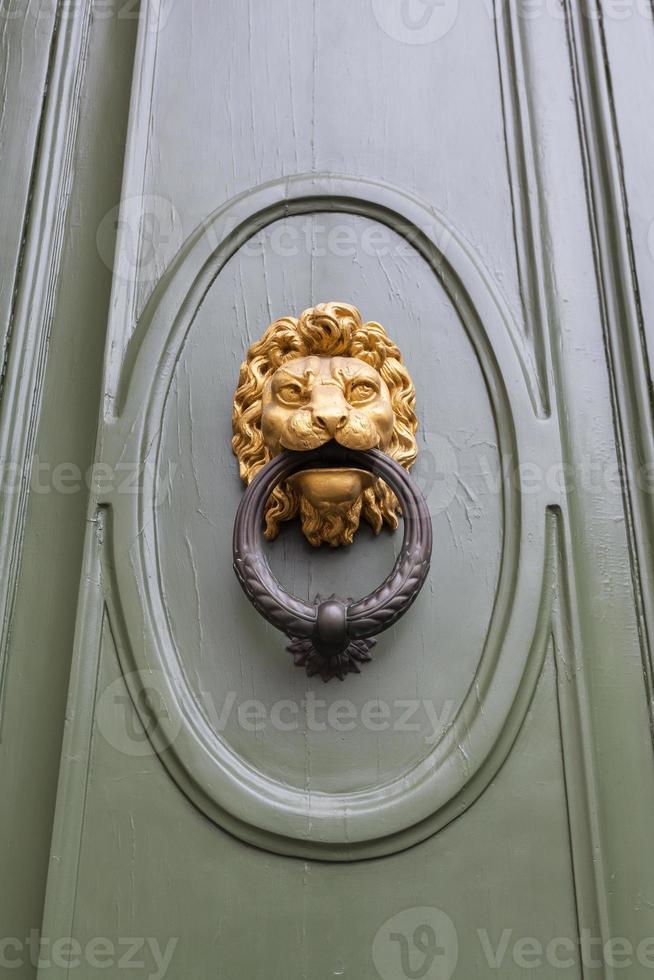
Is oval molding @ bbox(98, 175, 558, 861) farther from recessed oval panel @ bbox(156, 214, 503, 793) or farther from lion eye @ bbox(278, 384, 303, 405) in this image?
lion eye @ bbox(278, 384, 303, 405)

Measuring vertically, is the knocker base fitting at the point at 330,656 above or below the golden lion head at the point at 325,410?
below

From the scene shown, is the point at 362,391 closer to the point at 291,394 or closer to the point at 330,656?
the point at 291,394

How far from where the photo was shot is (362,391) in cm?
81

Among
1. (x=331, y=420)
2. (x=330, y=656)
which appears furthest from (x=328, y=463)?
(x=330, y=656)

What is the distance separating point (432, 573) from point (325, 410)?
0.18 m

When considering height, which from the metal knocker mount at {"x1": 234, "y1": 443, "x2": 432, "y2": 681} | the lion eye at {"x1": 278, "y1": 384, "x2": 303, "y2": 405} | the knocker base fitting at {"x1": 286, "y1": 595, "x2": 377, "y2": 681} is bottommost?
the knocker base fitting at {"x1": 286, "y1": 595, "x2": 377, "y2": 681}

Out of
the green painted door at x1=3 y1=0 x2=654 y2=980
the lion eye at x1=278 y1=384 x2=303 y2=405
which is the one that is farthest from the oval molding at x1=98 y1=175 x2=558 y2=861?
the lion eye at x1=278 y1=384 x2=303 y2=405

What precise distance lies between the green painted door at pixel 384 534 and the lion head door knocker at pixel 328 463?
1.1 inches

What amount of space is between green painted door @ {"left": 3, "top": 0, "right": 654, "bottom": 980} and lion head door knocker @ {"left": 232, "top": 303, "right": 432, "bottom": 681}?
3 cm

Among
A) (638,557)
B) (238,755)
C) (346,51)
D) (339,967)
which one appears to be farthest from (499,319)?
(339,967)

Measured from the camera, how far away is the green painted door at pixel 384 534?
0.72 metres

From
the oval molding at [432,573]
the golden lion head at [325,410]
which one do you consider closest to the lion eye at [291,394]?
the golden lion head at [325,410]

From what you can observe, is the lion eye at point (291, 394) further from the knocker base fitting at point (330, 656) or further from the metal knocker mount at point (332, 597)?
the knocker base fitting at point (330, 656)

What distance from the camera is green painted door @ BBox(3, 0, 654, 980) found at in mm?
724
